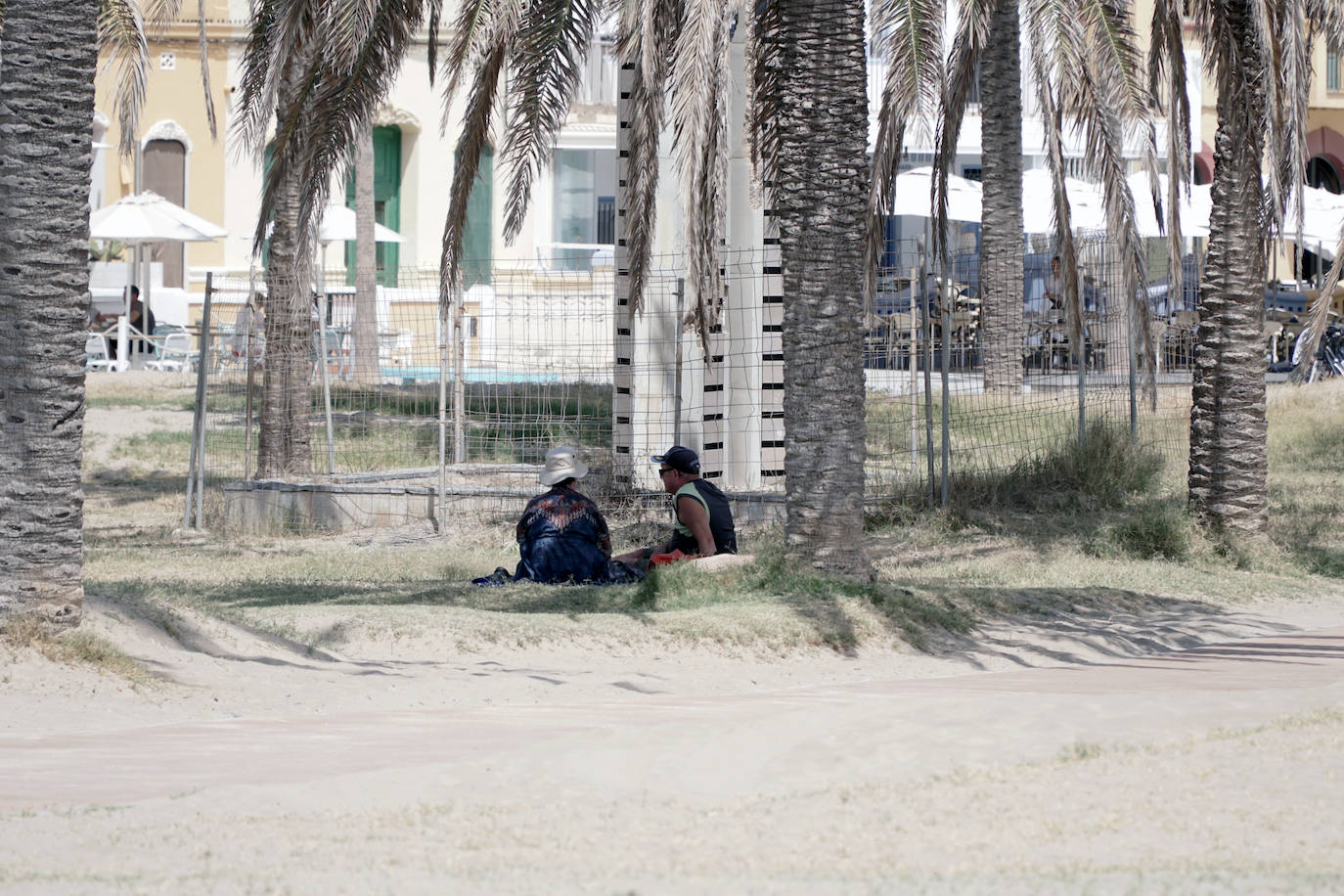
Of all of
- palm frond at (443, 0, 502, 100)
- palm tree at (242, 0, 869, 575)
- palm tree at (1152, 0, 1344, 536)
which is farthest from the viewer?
palm tree at (1152, 0, 1344, 536)

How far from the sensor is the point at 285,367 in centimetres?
1339

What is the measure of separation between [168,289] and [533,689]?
2220 centimetres

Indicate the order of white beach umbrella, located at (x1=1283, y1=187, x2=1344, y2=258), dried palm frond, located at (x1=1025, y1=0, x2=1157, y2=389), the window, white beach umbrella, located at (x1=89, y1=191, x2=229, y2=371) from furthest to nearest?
the window < white beach umbrella, located at (x1=1283, y1=187, x2=1344, y2=258) < white beach umbrella, located at (x1=89, y1=191, x2=229, y2=371) < dried palm frond, located at (x1=1025, y1=0, x2=1157, y2=389)

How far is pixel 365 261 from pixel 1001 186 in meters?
9.16

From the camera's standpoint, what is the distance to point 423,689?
21.1ft

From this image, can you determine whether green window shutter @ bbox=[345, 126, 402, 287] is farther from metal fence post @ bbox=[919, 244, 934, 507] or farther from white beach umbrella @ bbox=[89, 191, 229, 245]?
metal fence post @ bbox=[919, 244, 934, 507]

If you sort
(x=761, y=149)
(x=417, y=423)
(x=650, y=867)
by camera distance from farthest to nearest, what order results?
(x=417, y=423) < (x=761, y=149) < (x=650, y=867)

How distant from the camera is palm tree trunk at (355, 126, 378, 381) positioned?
20.2m

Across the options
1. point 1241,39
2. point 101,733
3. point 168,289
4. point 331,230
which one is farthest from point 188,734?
point 168,289

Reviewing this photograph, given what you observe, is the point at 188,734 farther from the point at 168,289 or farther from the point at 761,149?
the point at 168,289

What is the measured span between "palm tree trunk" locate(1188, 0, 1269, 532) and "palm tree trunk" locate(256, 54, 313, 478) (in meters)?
7.25

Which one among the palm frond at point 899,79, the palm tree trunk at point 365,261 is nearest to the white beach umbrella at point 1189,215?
→ the palm tree trunk at point 365,261

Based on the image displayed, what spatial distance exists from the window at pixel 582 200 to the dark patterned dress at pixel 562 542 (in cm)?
1875

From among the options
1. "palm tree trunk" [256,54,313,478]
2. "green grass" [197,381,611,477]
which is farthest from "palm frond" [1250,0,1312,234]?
"palm tree trunk" [256,54,313,478]
